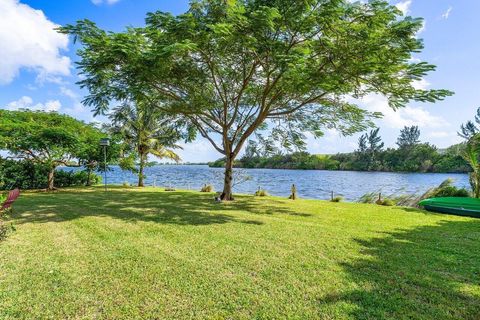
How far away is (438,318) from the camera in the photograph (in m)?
3.78

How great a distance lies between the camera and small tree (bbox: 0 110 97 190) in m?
17.2

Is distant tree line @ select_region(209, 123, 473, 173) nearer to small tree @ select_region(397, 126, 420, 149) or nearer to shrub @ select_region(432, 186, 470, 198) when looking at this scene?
small tree @ select_region(397, 126, 420, 149)

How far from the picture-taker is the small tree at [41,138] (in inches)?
677

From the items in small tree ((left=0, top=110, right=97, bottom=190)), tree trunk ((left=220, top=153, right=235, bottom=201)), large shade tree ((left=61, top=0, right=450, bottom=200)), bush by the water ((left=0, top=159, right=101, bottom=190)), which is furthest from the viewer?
bush by the water ((left=0, top=159, right=101, bottom=190))

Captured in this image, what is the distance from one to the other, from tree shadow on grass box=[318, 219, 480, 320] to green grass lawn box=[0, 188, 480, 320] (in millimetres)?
24

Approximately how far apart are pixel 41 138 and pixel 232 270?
17.7 m

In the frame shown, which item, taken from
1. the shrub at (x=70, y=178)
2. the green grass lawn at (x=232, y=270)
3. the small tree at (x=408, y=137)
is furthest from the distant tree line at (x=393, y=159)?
the green grass lawn at (x=232, y=270)

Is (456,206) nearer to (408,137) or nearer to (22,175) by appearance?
(22,175)

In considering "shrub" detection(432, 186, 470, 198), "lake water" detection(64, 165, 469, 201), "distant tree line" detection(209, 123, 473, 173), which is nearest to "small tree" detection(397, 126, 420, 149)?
"distant tree line" detection(209, 123, 473, 173)

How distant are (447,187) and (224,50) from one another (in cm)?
1561

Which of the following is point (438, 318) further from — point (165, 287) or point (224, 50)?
point (224, 50)

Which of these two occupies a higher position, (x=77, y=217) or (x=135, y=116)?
(x=135, y=116)

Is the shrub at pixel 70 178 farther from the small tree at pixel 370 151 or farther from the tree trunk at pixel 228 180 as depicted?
the small tree at pixel 370 151

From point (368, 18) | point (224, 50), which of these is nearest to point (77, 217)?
point (224, 50)
